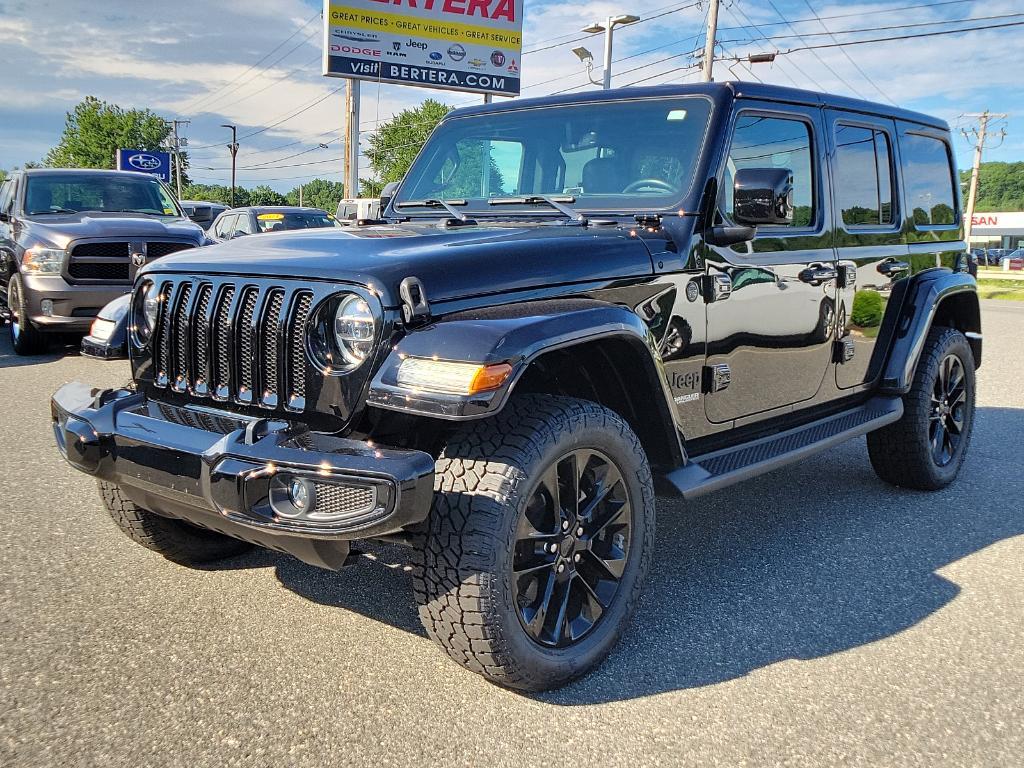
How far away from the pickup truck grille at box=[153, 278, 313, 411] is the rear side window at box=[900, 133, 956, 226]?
3545 mm

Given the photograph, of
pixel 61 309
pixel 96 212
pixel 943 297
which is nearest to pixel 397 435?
pixel 943 297

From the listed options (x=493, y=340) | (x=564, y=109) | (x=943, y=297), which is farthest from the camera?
(x=943, y=297)

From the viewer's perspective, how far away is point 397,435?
2.57 meters

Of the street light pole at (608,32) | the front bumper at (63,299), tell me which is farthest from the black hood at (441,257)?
the street light pole at (608,32)

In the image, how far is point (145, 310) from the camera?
3.09 m

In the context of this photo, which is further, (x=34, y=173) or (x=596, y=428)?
(x=34, y=173)

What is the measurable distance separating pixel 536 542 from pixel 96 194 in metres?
9.01

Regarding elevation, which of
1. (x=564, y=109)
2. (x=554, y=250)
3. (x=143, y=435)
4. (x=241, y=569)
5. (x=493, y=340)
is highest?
(x=564, y=109)

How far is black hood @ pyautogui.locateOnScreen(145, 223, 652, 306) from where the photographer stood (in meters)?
2.51

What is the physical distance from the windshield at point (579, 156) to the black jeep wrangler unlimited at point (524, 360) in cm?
1

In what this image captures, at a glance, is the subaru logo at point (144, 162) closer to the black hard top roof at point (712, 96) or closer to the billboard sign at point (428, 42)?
the billboard sign at point (428, 42)

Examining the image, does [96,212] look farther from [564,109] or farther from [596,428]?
[596,428]

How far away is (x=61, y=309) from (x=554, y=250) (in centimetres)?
726

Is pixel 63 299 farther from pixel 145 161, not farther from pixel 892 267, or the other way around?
pixel 145 161
